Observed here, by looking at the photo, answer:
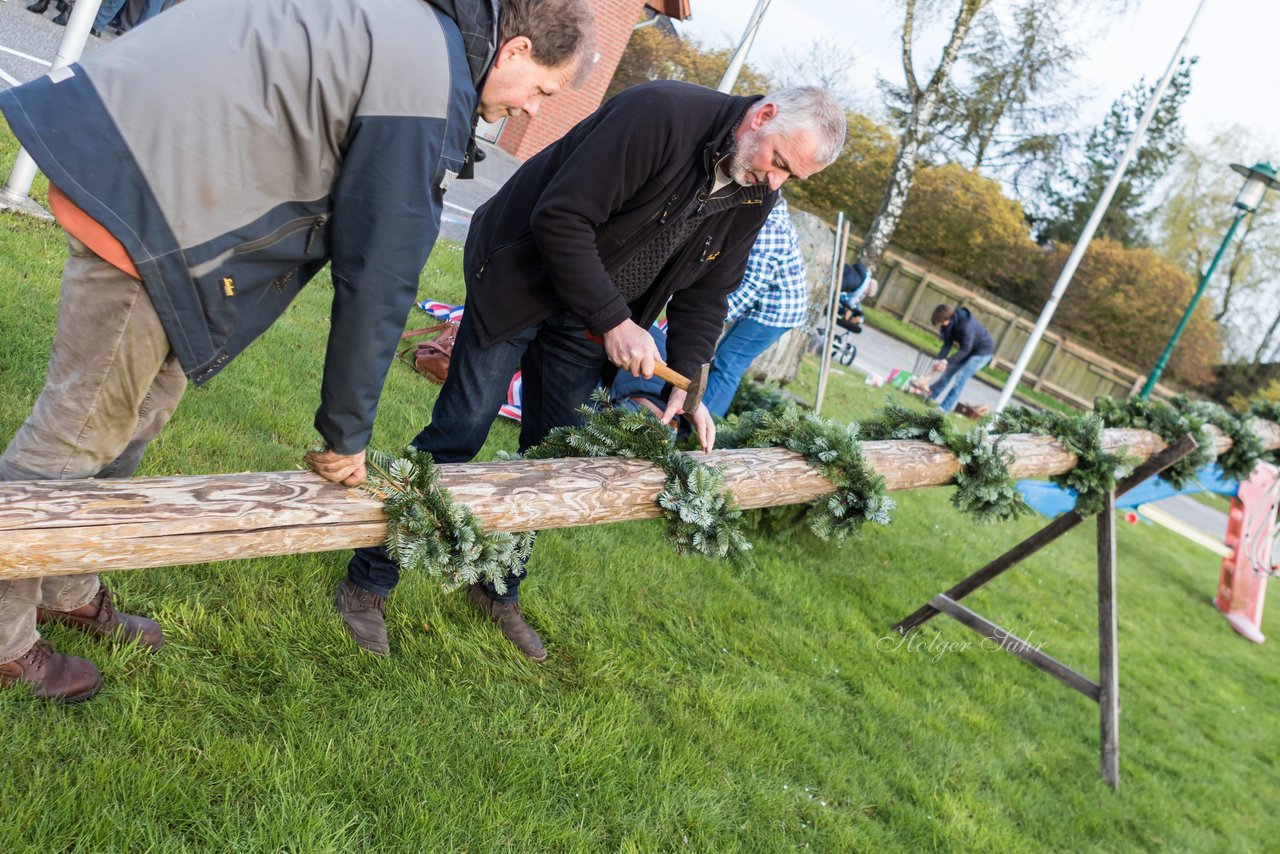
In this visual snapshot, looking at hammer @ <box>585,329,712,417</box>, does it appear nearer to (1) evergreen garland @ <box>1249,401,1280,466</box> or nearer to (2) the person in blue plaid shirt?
(2) the person in blue plaid shirt

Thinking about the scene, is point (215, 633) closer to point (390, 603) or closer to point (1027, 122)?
point (390, 603)

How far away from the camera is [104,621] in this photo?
2.60m

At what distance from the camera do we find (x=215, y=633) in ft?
9.26

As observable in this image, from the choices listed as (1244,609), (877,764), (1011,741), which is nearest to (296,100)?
(877,764)

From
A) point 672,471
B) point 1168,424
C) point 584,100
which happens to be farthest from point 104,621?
point 584,100

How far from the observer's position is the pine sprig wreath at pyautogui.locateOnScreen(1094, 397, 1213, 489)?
509cm

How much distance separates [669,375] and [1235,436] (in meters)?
4.36

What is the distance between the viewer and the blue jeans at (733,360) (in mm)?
5829

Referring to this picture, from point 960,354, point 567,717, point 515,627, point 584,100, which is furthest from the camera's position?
point 584,100

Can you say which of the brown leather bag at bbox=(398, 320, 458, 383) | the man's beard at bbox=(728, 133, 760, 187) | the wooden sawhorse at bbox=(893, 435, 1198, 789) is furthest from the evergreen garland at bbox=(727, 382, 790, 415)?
the man's beard at bbox=(728, 133, 760, 187)

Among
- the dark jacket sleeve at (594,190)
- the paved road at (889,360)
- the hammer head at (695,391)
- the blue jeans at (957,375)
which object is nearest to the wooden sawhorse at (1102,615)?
the hammer head at (695,391)

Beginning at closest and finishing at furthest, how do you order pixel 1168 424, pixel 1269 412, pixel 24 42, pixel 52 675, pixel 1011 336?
pixel 52 675 < pixel 1168 424 < pixel 1269 412 < pixel 24 42 < pixel 1011 336

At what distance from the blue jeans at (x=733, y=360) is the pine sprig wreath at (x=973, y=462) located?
1884 mm

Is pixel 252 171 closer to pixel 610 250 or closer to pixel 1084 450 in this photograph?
pixel 610 250
